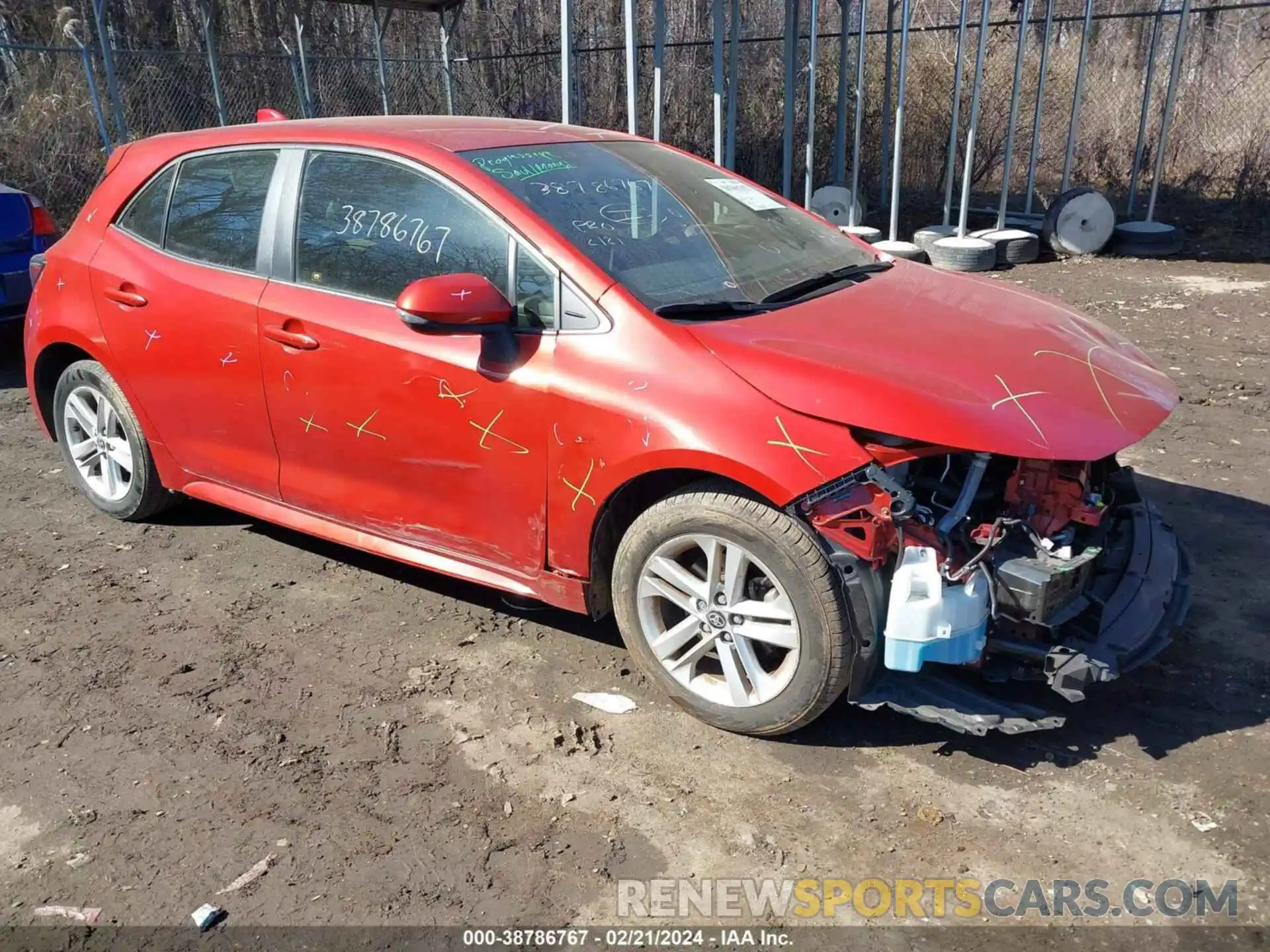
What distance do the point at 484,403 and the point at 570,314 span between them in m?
0.42

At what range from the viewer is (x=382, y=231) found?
144 inches

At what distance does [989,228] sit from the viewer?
12859 mm

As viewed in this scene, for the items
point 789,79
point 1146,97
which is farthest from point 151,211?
point 1146,97

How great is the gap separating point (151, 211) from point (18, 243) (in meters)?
3.86

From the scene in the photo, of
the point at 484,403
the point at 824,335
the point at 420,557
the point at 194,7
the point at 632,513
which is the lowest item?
the point at 420,557

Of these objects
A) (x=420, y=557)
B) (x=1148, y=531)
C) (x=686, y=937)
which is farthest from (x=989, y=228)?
(x=686, y=937)

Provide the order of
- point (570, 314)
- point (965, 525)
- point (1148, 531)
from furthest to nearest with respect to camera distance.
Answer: point (1148, 531)
point (570, 314)
point (965, 525)

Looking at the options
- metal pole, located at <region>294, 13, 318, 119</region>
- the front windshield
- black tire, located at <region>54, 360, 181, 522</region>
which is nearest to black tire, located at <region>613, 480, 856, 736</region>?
the front windshield

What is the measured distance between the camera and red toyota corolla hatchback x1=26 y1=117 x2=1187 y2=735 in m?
2.90

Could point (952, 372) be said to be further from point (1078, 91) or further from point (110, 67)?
point (110, 67)

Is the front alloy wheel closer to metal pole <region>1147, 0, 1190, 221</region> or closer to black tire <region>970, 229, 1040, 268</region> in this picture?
black tire <region>970, 229, 1040, 268</region>

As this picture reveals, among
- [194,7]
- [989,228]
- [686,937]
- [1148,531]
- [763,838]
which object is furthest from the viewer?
[194,7]

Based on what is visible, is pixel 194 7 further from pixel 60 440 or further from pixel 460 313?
pixel 460 313

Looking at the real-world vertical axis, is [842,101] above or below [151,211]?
above
